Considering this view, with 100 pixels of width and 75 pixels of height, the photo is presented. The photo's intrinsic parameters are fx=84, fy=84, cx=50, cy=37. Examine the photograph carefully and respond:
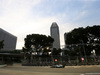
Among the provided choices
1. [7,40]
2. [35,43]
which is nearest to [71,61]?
[35,43]

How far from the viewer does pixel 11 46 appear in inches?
4845

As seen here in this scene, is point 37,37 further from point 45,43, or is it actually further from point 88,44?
point 88,44

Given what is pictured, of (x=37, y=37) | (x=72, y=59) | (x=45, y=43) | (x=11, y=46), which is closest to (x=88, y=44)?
(x=72, y=59)

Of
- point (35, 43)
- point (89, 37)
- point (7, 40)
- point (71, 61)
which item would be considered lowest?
→ point (71, 61)

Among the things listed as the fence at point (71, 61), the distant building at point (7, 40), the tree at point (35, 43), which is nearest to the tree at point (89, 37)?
the fence at point (71, 61)

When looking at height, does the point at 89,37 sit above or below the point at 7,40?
below

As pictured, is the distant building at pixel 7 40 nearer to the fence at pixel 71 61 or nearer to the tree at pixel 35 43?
the tree at pixel 35 43

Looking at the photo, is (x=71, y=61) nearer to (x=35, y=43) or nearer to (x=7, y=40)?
(x=35, y=43)

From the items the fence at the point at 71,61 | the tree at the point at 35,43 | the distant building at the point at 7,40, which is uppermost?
the distant building at the point at 7,40

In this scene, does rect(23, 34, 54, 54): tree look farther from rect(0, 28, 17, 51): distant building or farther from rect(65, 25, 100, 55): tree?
rect(0, 28, 17, 51): distant building

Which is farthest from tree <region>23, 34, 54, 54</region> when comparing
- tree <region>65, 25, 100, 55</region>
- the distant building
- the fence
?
the distant building

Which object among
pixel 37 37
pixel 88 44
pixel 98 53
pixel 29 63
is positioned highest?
pixel 37 37

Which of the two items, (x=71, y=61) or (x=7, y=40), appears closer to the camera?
(x=71, y=61)

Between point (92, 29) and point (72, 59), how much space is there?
19.1 metres
